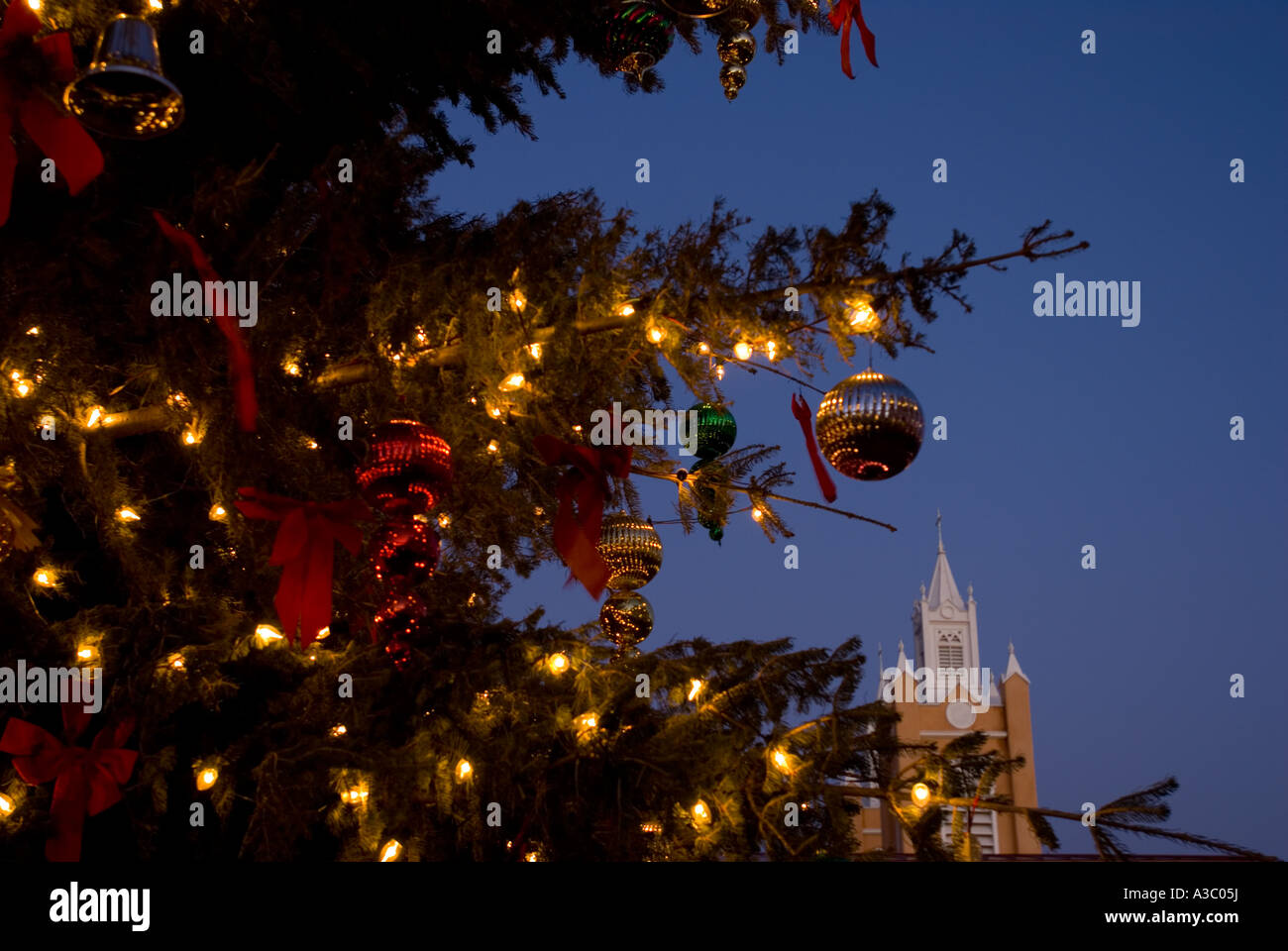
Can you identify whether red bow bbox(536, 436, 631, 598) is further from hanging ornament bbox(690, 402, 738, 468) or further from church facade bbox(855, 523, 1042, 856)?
church facade bbox(855, 523, 1042, 856)

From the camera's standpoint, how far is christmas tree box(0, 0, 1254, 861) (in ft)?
8.91

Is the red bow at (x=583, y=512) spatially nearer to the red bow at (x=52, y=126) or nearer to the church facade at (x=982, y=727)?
the red bow at (x=52, y=126)

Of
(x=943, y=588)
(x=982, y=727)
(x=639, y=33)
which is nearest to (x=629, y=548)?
(x=639, y=33)

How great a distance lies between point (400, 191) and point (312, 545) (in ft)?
4.52

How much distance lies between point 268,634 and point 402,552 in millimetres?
715

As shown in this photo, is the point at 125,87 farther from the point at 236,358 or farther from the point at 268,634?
the point at 268,634

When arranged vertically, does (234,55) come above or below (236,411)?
above

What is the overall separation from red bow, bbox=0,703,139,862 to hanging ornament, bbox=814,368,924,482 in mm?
2387

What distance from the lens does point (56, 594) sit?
333 cm

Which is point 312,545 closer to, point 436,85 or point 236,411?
point 236,411

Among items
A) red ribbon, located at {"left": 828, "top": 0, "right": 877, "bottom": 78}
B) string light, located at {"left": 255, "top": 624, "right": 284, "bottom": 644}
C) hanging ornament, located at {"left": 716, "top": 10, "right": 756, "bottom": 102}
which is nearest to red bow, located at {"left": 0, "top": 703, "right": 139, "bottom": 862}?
string light, located at {"left": 255, "top": 624, "right": 284, "bottom": 644}
